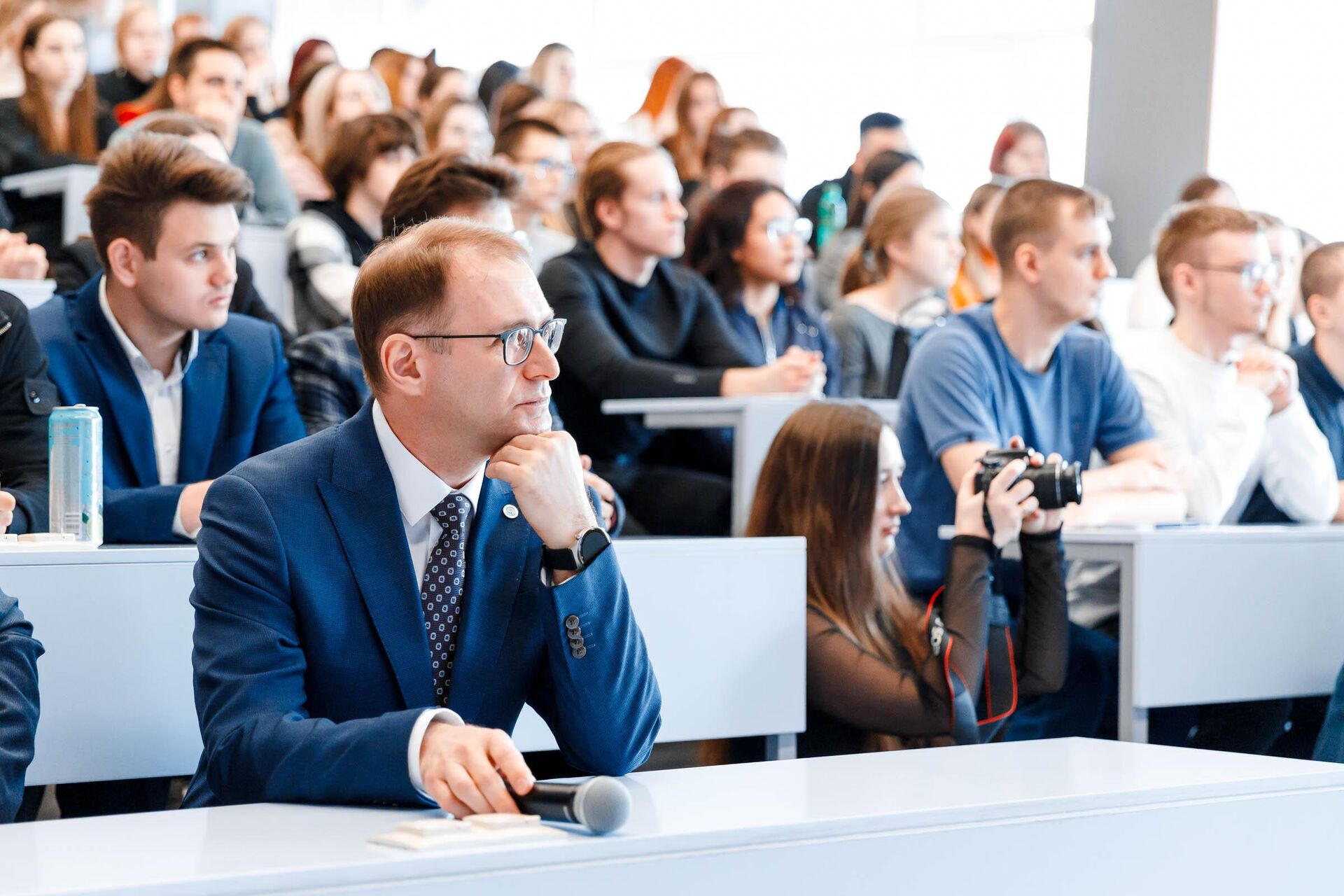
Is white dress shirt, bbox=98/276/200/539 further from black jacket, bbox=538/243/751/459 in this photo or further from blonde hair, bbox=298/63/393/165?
blonde hair, bbox=298/63/393/165

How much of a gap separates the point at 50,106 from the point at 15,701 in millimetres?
3835

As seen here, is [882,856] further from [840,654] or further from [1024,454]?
[1024,454]

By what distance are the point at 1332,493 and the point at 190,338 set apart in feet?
7.80

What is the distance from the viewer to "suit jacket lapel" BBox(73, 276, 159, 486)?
2.69 m

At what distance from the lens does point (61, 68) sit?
16.5 ft

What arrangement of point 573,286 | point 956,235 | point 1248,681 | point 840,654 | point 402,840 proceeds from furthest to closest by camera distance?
point 956,235 < point 573,286 < point 1248,681 < point 840,654 < point 402,840

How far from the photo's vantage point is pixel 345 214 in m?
4.26

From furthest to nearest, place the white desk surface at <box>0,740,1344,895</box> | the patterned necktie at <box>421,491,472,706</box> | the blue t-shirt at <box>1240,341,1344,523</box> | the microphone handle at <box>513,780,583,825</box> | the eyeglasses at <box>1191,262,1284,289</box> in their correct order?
the blue t-shirt at <box>1240,341,1344,523</box> → the eyeglasses at <box>1191,262,1284,289</box> → the patterned necktie at <box>421,491,472,706</box> → the microphone handle at <box>513,780,583,825</box> → the white desk surface at <box>0,740,1344,895</box>

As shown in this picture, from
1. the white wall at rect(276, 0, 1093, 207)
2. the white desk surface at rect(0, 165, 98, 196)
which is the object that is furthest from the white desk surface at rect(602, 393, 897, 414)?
the white wall at rect(276, 0, 1093, 207)

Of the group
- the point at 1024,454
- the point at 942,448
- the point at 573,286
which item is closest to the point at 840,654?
the point at 1024,454

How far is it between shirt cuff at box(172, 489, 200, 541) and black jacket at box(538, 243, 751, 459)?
1.45 meters

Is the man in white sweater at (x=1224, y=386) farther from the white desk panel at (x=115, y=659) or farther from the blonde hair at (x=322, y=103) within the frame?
the blonde hair at (x=322, y=103)

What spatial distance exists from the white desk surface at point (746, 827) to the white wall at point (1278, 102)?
694 centimetres

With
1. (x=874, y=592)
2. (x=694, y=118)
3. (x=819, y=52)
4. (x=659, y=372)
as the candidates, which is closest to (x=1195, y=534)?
(x=874, y=592)
